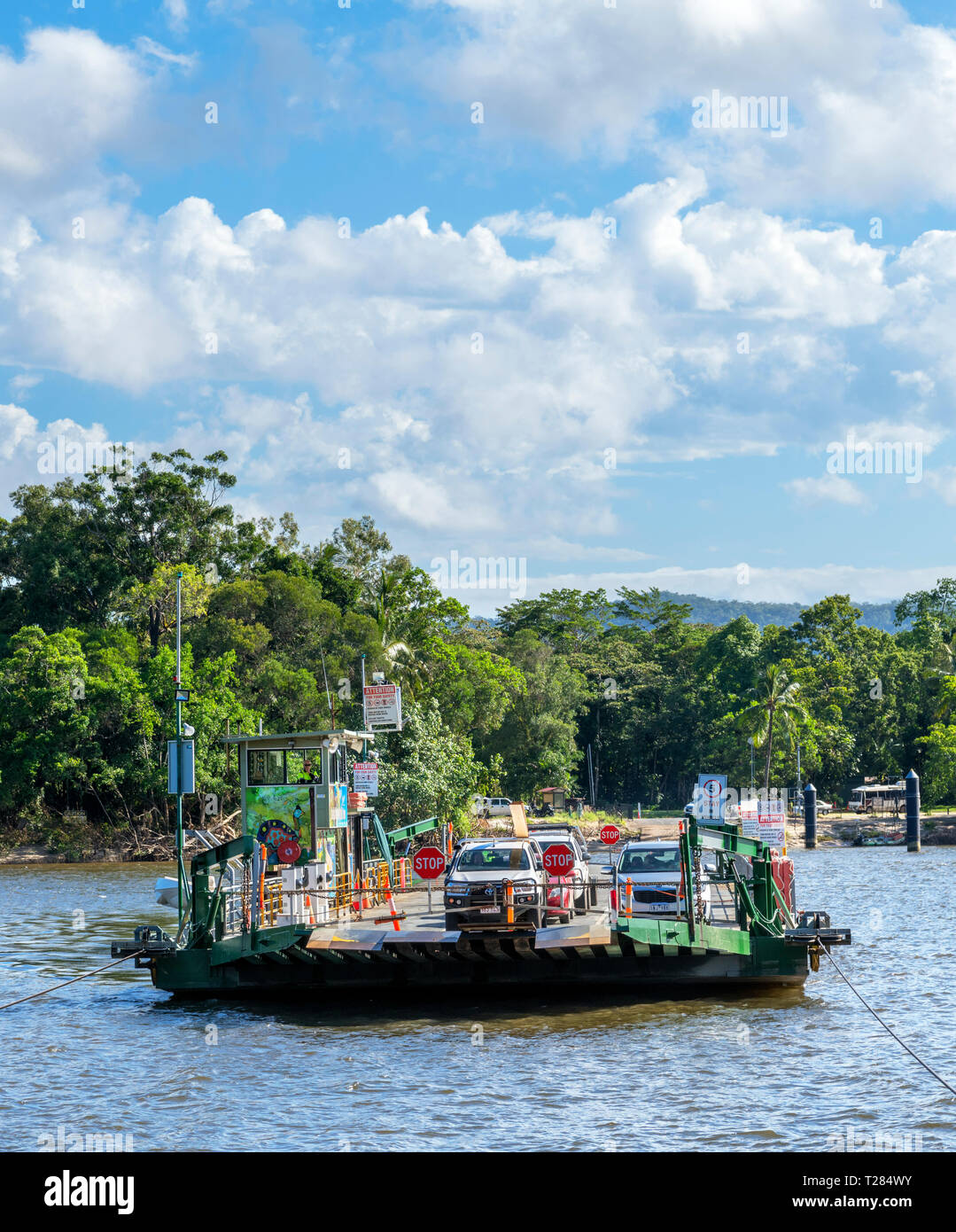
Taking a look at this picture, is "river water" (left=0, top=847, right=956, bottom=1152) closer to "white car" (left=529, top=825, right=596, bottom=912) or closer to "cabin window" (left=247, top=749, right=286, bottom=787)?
"white car" (left=529, top=825, right=596, bottom=912)

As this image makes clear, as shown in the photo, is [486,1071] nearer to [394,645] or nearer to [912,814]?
[394,645]

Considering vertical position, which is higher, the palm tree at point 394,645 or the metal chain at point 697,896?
the palm tree at point 394,645

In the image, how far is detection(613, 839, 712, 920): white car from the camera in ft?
78.9

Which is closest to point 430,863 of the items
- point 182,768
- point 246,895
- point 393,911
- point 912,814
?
point 393,911

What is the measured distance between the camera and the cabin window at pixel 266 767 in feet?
87.9

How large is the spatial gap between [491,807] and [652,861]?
60003 mm

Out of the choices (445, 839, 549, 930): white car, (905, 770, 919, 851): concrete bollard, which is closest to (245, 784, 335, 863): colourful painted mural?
(445, 839, 549, 930): white car

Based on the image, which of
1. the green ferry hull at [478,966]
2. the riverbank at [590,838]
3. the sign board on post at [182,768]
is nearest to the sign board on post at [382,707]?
the sign board on post at [182,768]

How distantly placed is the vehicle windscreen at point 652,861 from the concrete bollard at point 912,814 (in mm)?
57306

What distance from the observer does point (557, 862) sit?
2439cm

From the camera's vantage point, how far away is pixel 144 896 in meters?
49.2

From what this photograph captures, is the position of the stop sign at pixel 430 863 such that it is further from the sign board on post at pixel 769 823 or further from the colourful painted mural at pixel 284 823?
the sign board on post at pixel 769 823
